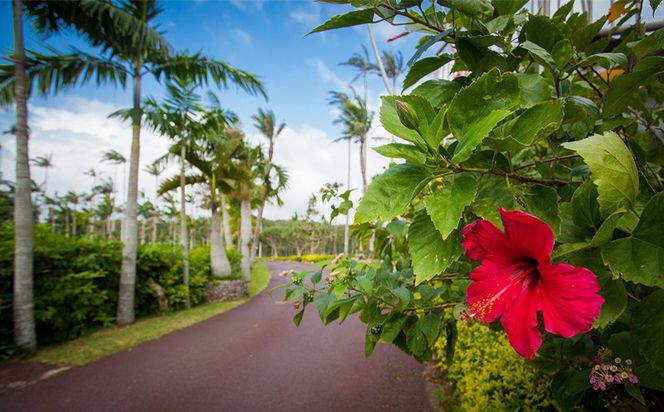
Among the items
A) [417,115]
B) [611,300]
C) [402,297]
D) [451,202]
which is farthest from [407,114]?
[402,297]

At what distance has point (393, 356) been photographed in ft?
15.0

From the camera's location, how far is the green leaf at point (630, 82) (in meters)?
0.61

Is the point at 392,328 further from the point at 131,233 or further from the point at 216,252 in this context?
the point at 216,252

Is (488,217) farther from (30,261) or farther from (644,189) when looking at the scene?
(30,261)

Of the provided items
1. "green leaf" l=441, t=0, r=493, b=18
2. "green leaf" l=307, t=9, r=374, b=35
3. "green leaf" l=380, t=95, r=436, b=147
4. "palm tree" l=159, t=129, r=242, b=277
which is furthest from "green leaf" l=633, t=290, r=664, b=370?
"palm tree" l=159, t=129, r=242, b=277

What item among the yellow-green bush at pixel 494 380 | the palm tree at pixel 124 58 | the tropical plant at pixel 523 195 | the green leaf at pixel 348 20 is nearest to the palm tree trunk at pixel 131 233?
the palm tree at pixel 124 58

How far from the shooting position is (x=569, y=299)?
0.43 metres

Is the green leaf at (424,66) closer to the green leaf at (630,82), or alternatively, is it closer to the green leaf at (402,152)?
the green leaf at (402,152)

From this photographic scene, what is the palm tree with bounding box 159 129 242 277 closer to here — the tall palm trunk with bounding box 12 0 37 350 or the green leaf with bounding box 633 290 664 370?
the tall palm trunk with bounding box 12 0 37 350

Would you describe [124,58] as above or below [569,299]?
above

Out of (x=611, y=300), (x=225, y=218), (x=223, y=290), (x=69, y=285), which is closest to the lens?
(x=611, y=300)

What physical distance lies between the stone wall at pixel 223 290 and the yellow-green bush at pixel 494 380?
24.1 feet

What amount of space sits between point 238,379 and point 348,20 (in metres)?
4.42

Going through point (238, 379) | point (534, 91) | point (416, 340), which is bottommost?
point (238, 379)
